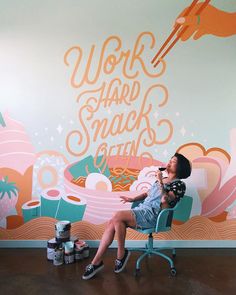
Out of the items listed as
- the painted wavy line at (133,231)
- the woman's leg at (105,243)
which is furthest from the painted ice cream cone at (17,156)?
the woman's leg at (105,243)

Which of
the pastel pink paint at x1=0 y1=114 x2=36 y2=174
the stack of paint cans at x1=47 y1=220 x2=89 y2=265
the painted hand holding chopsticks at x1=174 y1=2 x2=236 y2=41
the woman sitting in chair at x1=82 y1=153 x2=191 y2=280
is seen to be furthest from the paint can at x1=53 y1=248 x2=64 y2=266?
the painted hand holding chopsticks at x1=174 y1=2 x2=236 y2=41

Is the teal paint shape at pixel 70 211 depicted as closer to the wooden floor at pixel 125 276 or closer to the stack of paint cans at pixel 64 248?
the stack of paint cans at pixel 64 248

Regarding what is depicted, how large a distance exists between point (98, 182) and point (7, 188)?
107 centimetres

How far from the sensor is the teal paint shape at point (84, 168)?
339 cm

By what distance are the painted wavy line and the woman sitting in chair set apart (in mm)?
633

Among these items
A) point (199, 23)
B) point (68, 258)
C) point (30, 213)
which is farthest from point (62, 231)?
point (199, 23)

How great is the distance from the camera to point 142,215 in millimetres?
2828

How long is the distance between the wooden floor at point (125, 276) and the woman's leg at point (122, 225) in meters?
0.22

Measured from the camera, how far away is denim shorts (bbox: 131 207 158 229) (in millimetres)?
2803

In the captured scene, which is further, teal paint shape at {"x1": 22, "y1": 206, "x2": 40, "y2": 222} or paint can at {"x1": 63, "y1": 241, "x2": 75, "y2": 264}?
teal paint shape at {"x1": 22, "y1": 206, "x2": 40, "y2": 222}

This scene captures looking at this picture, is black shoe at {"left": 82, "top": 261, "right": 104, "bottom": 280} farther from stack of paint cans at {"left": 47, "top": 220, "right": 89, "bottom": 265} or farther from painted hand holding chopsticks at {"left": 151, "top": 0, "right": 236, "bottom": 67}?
painted hand holding chopsticks at {"left": 151, "top": 0, "right": 236, "bottom": 67}

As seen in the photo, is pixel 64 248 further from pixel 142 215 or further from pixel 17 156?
pixel 17 156

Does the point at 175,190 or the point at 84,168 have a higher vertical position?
the point at 84,168

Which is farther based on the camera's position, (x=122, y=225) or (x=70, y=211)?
(x=70, y=211)
